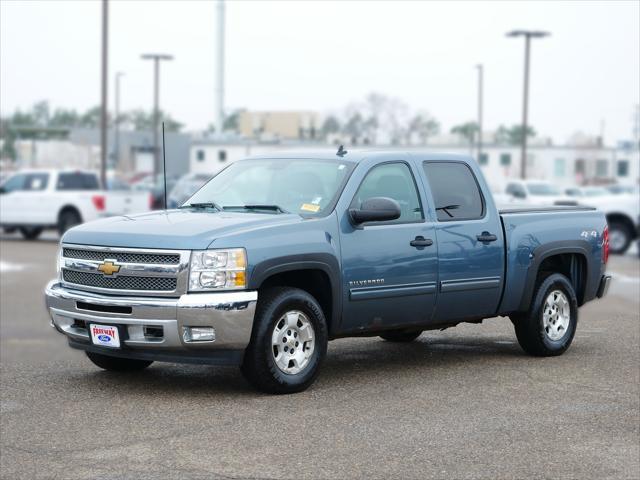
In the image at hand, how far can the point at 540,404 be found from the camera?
27.6ft

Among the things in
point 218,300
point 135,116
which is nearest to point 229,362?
point 218,300

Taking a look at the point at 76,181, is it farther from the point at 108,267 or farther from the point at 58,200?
the point at 108,267

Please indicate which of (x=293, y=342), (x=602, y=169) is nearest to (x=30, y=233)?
(x=293, y=342)

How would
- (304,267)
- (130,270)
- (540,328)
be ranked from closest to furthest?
(130,270), (304,267), (540,328)

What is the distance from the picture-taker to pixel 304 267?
8.65 metres

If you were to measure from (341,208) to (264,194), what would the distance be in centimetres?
74

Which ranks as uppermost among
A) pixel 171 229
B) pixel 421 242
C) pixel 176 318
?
pixel 171 229

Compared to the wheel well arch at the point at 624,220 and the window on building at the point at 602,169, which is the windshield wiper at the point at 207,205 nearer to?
the wheel well arch at the point at 624,220

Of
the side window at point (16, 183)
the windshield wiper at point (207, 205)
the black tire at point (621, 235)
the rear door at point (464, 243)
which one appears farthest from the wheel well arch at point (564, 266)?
the side window at point (16, 183)

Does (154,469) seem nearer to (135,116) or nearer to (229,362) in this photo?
(229,362)

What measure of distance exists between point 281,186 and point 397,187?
0.97 m

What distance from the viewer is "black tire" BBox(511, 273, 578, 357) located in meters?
10.6

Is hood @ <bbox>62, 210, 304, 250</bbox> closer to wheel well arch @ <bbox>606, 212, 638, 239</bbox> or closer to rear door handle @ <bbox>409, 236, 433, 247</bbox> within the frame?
rear door handle @ <bbox>409, 236, 433, 247</bbox>

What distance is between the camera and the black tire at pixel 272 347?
836cm
